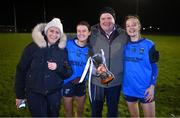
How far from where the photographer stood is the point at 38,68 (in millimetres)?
4355

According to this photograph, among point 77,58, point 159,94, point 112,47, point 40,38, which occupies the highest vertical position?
A: point 40,38

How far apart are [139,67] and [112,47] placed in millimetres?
508

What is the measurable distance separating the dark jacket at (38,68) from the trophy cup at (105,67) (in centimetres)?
57

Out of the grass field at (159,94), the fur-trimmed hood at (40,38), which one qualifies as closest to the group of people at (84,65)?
the fur-trimmed hood at (40,38)

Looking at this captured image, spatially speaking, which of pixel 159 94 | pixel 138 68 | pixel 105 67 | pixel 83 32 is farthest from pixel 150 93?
pixel 159 94

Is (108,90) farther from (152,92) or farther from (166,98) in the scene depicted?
(166,98)

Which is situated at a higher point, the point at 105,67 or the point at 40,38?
the point at 40,38

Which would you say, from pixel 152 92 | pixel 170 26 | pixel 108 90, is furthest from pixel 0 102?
pixel 170 26

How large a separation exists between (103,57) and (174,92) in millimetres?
4855

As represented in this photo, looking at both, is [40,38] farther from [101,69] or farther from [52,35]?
[101,69]

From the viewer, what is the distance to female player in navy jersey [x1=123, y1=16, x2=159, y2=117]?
16.0ft

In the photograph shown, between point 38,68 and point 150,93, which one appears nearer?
point 38,68

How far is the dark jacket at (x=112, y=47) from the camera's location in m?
4.94

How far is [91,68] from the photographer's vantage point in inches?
195
